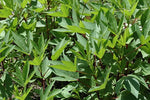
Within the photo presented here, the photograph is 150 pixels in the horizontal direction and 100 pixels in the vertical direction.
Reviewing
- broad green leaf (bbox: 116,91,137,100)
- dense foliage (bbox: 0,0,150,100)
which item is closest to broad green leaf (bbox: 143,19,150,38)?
dense foliage (bbox: 0,0,150,100)

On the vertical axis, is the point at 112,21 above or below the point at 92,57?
above

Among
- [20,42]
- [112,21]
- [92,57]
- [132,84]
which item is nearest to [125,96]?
[132,84]

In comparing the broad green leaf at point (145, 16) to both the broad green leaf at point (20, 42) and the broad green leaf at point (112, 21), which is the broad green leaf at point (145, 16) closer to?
the broad green leaf at point (112, 21)

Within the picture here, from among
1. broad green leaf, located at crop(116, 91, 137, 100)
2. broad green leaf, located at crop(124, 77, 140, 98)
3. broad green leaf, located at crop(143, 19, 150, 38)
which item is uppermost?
broad green leaf, located at crop(143, 19, 150, 38)

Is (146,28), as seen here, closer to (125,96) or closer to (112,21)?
(112,21)

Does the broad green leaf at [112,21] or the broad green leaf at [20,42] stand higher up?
the broad green leaf at [112,21]

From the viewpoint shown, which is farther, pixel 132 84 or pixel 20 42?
pixel 20 42

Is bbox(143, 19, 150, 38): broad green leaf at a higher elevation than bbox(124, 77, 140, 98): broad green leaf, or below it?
higher

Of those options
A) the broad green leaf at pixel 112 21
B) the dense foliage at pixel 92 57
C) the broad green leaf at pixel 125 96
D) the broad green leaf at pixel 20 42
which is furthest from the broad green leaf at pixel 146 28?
the broad green leaf at pixel 20 42

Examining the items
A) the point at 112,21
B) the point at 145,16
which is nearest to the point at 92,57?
the point at 112,21

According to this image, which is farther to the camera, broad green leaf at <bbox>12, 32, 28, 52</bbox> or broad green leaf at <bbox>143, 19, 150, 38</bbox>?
broad green leaf at <bbox>12, 32, 28, 52</bbox>

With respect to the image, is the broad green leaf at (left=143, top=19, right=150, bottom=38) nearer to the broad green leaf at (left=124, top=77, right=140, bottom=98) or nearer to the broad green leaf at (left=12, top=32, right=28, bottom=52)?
the broad green leaf at (left=124, top=77, right=140, bottom=98)

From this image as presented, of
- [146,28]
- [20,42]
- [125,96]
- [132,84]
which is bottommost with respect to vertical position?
[125,96]

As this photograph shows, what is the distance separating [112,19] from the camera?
47.0 inches
